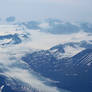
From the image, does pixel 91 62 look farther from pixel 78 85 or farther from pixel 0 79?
pixel 0 79

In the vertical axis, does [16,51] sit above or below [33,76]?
below

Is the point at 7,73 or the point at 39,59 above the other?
the point at 7,73

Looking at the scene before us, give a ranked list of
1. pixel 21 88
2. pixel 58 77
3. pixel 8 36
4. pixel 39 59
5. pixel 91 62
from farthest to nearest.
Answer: pixel 8 36 → pixel 39 59 → pixel 91 62 → pixel 58 77 → pixel 21 88

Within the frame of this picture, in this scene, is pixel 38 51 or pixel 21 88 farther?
pixel 38 51

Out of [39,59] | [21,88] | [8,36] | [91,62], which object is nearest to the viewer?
[21,88]

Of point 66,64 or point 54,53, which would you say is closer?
point 66,64

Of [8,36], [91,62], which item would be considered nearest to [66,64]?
[91,62]

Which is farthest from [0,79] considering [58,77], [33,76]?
[58,77]

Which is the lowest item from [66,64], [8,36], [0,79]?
[8,36]

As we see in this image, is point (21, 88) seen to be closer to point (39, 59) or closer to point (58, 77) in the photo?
point (58, 77)
